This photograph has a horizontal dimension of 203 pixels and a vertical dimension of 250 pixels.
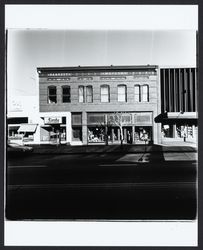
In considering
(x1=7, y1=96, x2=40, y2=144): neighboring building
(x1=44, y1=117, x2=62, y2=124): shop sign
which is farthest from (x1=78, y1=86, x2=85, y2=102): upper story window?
(x1=7, y1=96, x2=40, y2=144): neighboring building

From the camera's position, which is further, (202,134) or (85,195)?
(85,195)

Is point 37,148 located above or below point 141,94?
below

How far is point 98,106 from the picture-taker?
371 inches

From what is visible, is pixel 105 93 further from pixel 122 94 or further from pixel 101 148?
pixel 101 148

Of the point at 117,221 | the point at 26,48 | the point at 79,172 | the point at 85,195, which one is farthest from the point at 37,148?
the point at 117,221

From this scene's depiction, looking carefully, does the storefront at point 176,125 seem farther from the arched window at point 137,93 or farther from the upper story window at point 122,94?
the upper story window at point 122,94

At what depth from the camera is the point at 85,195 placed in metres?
6.96

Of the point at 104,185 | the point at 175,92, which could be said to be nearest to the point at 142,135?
the point at 175,92

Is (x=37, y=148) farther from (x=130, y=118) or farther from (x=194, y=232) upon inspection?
(x=194, y=232)

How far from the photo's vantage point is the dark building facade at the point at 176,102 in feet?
23.8

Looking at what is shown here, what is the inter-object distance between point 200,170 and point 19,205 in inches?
154

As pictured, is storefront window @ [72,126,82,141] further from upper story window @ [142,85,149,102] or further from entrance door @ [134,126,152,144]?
upper story window @ [142,85,149,102]

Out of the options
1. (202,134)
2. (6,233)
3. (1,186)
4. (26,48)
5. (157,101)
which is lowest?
(6,233)

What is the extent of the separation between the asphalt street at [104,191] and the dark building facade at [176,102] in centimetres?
103
